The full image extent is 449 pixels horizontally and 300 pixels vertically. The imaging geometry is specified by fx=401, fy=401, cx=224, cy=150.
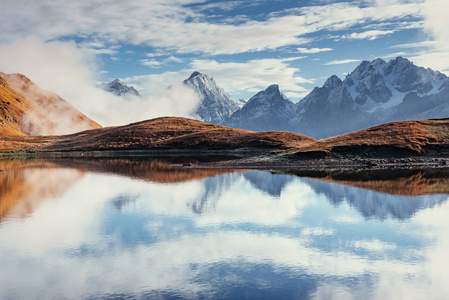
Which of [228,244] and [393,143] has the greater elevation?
[393,143]

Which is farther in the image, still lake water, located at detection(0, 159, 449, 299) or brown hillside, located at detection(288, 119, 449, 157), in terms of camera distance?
brown hillside, located at detection(288, 119, 449, 157)

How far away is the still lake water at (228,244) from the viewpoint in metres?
19.7

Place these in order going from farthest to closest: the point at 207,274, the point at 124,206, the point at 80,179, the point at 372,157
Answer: the point at 372,157 → the point at 80,179 → the point at 124,206 → the point at 207,274

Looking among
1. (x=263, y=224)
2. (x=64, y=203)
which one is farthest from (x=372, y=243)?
(x=64, y=203)

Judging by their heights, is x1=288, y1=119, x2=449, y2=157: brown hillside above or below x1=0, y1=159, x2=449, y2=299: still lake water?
above

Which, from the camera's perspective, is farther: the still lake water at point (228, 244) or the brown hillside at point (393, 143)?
the brown hillside at point (393, 143)

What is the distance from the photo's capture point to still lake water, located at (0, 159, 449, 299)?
19672 millimetres

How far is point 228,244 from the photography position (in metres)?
26.8

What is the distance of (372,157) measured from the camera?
91938 mm

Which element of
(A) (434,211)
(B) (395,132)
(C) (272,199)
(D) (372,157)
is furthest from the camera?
(B) (395,132)

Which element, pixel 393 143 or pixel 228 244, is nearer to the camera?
pixel 228 244

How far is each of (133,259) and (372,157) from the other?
78851 mm

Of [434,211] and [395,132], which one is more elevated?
[395,132]

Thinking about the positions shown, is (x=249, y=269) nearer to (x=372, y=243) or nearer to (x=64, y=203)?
(x=372, y=243)
